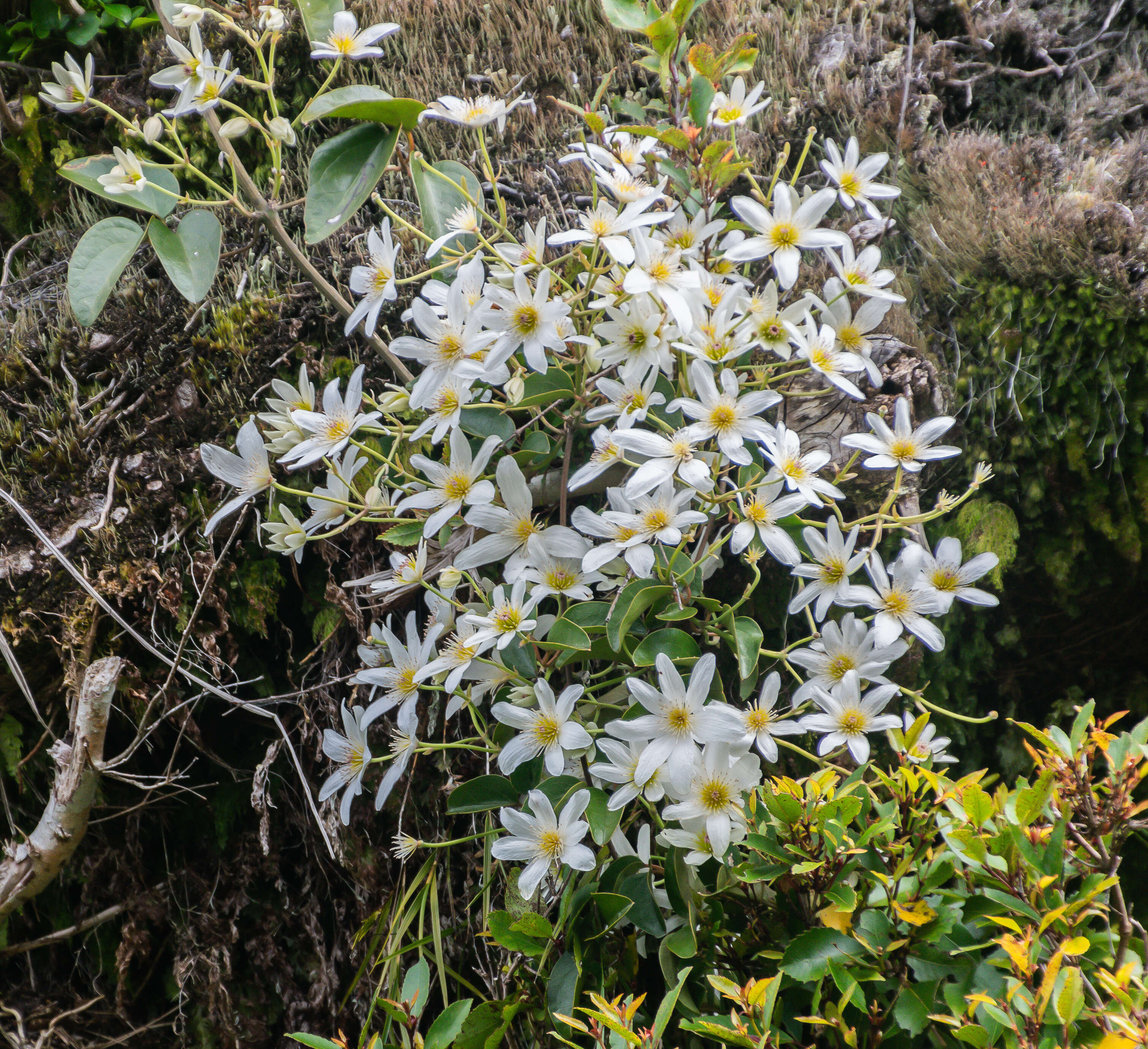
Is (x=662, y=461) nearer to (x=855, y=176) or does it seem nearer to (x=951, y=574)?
(x=951, y=574)

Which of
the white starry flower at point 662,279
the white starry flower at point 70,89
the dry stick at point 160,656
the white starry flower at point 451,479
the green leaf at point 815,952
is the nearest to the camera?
the green leaf at point 815,952

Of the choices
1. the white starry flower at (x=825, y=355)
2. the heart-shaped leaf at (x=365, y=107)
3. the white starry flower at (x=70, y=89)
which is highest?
the white starry flower at (x=70, y=89)

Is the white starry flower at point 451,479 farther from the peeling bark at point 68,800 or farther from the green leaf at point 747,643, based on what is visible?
the peeling bark at point 68,800

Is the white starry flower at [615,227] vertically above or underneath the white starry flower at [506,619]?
above

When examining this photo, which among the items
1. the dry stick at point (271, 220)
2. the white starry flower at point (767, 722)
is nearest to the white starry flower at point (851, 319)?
the white starry flower at point (767, 722)

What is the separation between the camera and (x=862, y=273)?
3.85 feet

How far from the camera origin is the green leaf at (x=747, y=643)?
Result: 1042 millimetres

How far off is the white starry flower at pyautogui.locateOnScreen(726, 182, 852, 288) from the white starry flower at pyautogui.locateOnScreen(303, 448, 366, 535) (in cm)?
63

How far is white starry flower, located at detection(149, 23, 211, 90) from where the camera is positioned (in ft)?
3.70

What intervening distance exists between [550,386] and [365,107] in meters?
0.49

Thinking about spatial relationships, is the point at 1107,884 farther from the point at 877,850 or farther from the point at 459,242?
the point at 459,242

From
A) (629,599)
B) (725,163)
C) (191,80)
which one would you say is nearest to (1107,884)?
(629,599)

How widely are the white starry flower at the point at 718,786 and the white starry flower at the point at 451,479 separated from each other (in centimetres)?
46

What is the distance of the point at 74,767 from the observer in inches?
59.1
